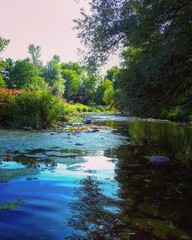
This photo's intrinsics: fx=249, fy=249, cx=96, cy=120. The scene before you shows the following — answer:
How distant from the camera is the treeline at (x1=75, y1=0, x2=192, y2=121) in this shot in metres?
8.59

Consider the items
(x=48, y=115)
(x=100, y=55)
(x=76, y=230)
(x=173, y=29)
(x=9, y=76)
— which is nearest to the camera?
(x=76, y=230)

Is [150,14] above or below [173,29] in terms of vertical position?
above

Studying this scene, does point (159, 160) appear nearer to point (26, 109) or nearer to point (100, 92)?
point (26, 109)

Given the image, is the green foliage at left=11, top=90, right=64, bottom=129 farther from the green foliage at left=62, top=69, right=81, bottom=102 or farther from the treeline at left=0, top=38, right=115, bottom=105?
the green foliage at left=62, top=69, right=81, bottom=102

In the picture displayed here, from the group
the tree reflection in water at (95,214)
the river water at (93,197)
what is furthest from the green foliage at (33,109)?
the tree reflection in water at (95,214)

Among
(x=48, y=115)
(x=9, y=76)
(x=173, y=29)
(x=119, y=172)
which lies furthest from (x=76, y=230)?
(x=9, y=76)

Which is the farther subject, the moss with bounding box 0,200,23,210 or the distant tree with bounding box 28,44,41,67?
the distant tree with bounding box 28,44,41,67

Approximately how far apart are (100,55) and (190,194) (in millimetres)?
9433

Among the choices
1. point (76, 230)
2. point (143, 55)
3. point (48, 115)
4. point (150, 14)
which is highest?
point (150, 14)

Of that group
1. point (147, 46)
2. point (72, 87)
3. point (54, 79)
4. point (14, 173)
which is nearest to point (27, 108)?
point (147, 46)

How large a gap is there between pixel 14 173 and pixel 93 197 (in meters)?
1.87

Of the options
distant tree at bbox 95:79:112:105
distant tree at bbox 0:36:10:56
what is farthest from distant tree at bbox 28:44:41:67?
distant tree at bbox 0:36:10:56

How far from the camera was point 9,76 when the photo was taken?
55906 millimetres

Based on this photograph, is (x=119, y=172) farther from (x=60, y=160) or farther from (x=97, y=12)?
(x=97, y=12)
